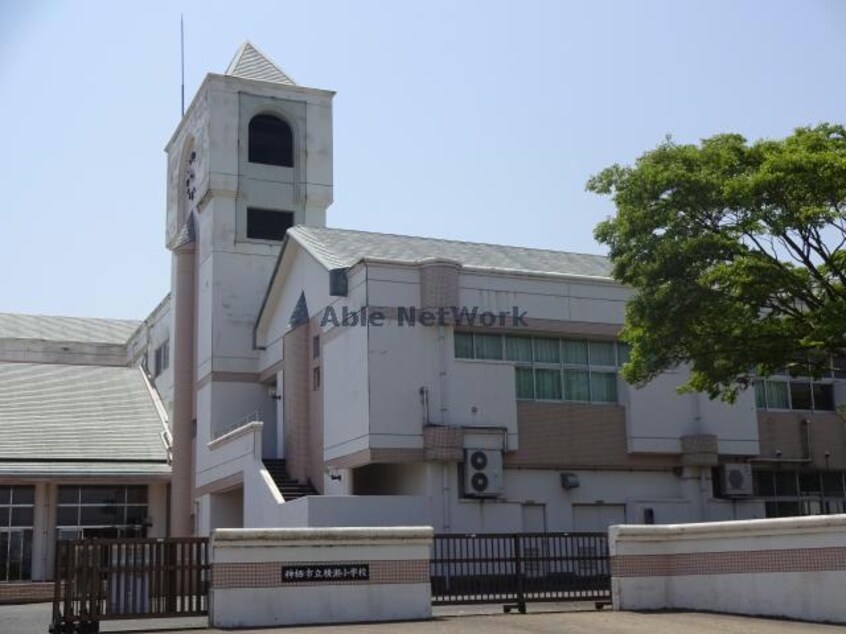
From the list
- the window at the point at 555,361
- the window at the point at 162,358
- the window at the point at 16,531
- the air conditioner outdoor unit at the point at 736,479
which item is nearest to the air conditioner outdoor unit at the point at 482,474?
the window at the point at 555,361

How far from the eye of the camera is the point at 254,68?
150 feet

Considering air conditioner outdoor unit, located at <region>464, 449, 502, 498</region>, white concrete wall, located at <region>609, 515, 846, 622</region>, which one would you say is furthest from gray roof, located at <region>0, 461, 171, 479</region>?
white concrete wall, located at <region>609, 515, 846, 622</region>

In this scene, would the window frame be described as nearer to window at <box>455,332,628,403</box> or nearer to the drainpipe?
the drainpipe

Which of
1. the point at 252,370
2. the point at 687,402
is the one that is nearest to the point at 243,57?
the point at 252,370

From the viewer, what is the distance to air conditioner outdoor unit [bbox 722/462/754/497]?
34.1 m

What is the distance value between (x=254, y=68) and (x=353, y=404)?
1969 centimetres

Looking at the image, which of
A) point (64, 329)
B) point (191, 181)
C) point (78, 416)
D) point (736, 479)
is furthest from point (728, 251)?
point (64, 329)

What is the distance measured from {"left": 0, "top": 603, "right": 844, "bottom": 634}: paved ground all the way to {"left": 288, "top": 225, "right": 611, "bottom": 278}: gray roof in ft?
51.2

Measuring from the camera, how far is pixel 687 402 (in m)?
34.2

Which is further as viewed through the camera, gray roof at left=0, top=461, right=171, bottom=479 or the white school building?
gray roof at left=0, top=461, right=171, bottom=479

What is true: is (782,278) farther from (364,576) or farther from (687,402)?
(687,402)

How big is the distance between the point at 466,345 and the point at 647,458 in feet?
21.7

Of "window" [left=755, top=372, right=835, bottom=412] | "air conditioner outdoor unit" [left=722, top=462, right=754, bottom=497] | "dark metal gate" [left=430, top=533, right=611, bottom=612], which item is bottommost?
"dark metal gate" [left=430, top=533, right=611, bottom=612]

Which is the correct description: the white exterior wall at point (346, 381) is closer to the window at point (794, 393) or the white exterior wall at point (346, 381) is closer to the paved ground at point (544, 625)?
the paved ground at point (544, 625)
